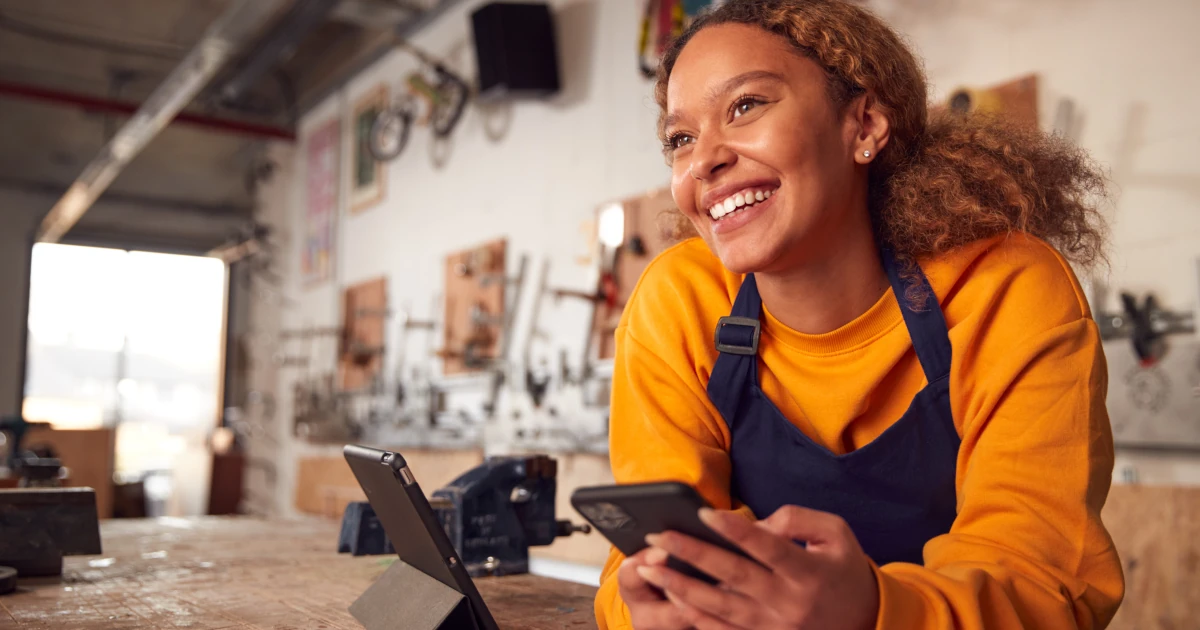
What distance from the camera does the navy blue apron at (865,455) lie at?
3.67 feet

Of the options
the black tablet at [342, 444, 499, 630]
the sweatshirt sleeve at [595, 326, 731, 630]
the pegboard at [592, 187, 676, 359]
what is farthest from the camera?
the pegboard at [592, 187, 676, 359]

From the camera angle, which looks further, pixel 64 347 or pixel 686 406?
pixel 64 347

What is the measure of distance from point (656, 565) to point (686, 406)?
46cm

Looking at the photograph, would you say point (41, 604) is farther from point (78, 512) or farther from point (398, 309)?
point (398, 309)

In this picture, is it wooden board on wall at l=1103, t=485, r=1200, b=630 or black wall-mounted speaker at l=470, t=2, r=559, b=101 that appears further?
black wall-mounted speaker at l=470, t=2, r=559, b=101

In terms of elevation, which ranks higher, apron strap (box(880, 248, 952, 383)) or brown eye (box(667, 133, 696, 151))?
brown eye (box(667, 133, 696, 151))

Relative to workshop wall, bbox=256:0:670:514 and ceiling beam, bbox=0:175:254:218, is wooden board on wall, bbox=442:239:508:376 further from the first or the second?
ceiling beam, bbox=0:175:254:218

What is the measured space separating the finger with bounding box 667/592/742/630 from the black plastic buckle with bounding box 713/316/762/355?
1.61 ft

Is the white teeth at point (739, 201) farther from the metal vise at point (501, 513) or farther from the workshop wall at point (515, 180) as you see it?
the workshop wall at point (515, 180)

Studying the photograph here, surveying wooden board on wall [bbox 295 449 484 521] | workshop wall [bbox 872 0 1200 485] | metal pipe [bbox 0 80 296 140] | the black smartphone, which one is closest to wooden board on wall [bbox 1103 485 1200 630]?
workshop wall [bbox 872 0 1200 485]

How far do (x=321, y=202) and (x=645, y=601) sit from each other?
728cm

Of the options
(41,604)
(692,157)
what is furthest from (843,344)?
(41,604)

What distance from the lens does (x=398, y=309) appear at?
627 centimetres

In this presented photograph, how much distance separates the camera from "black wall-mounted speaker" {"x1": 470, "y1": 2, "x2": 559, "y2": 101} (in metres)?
Answer: 4.69
